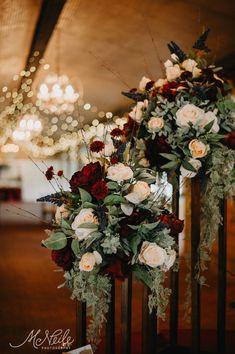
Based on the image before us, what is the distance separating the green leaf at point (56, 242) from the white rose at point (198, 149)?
0.72 m

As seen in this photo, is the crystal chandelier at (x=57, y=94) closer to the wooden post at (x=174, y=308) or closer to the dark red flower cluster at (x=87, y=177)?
the wooden post at (x=174, y=308)

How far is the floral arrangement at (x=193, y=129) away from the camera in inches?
82.5

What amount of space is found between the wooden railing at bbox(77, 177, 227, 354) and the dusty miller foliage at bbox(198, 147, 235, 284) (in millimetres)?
49

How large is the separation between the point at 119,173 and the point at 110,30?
4.39 metres

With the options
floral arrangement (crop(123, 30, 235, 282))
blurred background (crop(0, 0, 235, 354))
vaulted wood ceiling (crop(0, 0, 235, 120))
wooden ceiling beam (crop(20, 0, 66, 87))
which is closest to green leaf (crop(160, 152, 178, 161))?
floral arrangement (crop(123, 30, 235, 282))

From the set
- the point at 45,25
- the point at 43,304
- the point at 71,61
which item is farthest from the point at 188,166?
the point at 71,61

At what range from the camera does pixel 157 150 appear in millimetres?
2250

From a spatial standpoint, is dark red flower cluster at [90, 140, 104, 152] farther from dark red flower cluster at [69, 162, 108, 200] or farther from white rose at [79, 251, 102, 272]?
white rose at [79, 251, 102, 272]

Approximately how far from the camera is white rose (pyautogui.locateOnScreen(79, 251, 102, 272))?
1545 millimetres

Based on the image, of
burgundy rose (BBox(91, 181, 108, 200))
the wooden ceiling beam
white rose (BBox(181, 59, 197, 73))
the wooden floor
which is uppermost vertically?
the wooden ceiling beam

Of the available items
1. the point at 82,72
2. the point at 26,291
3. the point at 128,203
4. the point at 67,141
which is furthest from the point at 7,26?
the point at 67,141

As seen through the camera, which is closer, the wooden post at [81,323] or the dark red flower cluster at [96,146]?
the dark red flower cluster at [96,146]

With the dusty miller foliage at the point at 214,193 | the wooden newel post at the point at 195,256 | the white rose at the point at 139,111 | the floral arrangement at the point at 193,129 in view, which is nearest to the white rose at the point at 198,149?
the floral arrangement at the point at 193,129

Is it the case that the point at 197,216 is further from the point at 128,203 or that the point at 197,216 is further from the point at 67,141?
the point at 67,141
